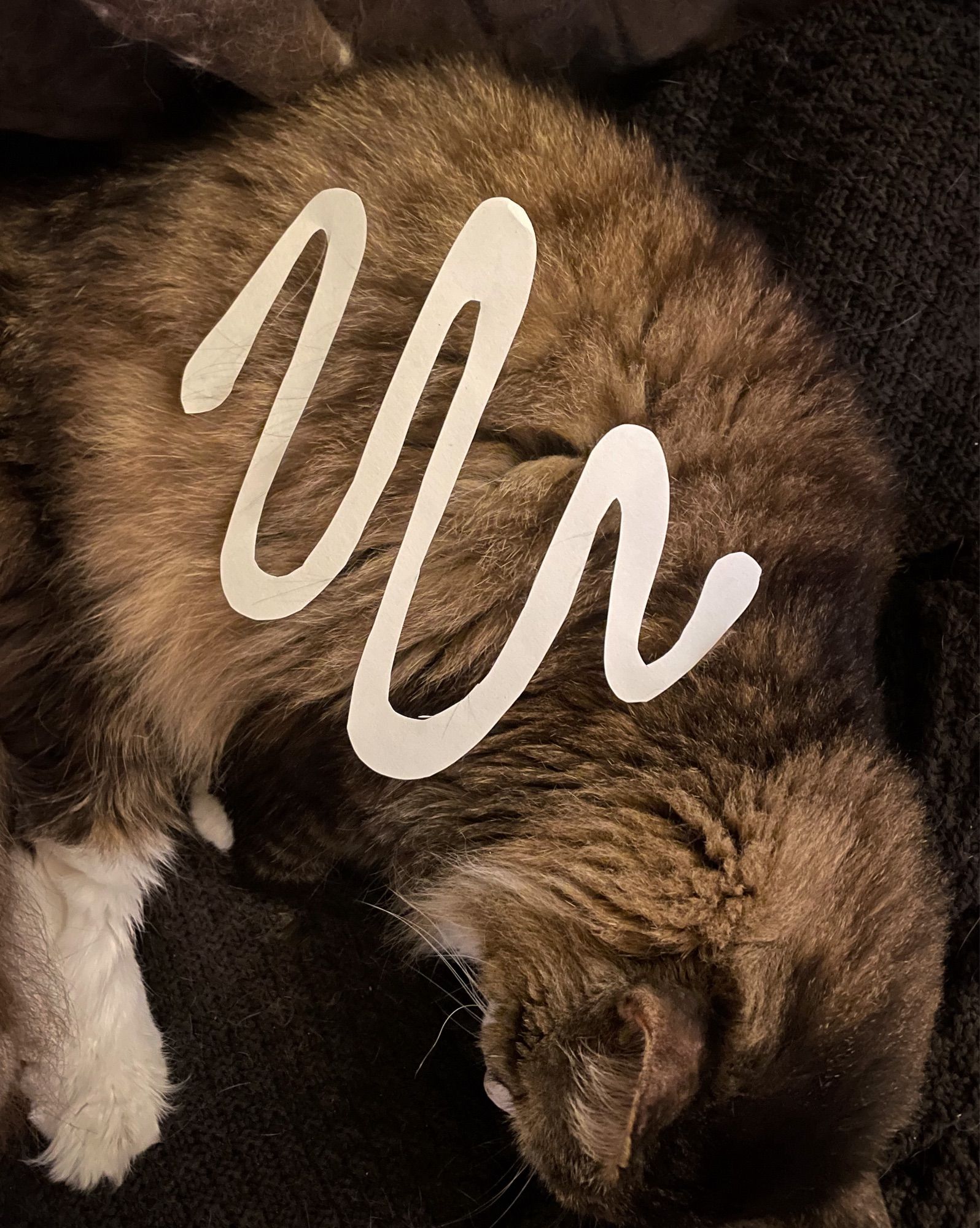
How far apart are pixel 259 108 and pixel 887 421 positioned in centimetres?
80

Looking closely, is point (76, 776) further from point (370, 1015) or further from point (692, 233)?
point (692, 233)

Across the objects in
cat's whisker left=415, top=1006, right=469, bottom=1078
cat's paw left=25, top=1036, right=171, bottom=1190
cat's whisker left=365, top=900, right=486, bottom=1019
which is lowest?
cat's paw left=25, top=1036, right=171, bottom=1190

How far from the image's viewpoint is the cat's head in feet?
2.42

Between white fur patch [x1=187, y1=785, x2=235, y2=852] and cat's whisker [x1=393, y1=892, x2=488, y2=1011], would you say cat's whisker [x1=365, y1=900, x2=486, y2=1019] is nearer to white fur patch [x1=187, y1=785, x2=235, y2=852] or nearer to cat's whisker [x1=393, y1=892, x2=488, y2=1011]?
cat's whisker [x1=393, y1=892, x2=488, y2=1011]

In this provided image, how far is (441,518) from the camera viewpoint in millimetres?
785

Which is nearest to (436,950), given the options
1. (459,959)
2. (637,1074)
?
(459,959)

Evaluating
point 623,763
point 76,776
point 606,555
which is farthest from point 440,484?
point 76,776

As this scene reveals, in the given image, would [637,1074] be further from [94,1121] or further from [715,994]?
[94,1121]

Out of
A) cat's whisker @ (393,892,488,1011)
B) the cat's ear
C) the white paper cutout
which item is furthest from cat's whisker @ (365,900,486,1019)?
the white paper cutout

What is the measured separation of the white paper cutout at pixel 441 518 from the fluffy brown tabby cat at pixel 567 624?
0.04 metres

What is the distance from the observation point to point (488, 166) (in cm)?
86

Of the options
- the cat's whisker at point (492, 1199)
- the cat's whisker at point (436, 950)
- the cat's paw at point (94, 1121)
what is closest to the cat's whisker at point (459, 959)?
the cat's whisker at point (436, 950)

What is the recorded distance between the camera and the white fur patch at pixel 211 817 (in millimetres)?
1101

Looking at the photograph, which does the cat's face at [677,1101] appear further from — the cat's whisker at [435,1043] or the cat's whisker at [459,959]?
the cat's whisker at [435,1043]
